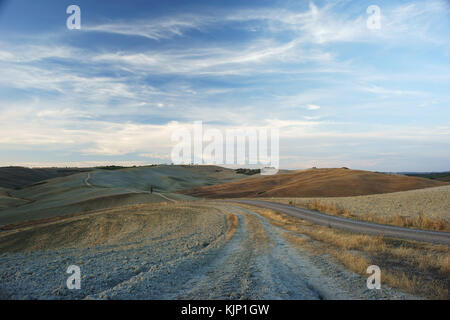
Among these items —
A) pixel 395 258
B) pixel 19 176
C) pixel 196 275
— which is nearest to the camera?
pixel 196 275

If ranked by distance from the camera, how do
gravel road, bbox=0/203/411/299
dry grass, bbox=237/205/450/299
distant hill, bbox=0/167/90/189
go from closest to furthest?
gravel road, bbox=0/203/411/299 < dry grass, bbox=237/205/450/299 < distant hill, bbox=0/167/90/189

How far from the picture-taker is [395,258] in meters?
11.1

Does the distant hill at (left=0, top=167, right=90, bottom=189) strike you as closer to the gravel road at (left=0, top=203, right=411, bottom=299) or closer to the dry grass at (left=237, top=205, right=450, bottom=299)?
the gravel road at (left=0, top=203, right=411, bottom=299)

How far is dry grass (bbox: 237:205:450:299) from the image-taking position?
7.87 metres

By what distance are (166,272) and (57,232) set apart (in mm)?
17223

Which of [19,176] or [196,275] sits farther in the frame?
[19,176]

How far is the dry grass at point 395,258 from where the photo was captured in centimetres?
787

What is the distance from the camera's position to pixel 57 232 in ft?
72.5

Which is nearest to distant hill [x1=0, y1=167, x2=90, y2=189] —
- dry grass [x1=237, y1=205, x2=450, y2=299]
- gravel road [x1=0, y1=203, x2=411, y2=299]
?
gravel road [x1=0, y1=203, x2=411, y2=299]

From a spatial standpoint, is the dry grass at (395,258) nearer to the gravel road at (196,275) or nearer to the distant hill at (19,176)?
the gravel road at (196,275)

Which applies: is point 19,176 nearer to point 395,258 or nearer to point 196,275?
point 196,275

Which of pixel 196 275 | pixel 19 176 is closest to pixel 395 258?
pixel 196 275
